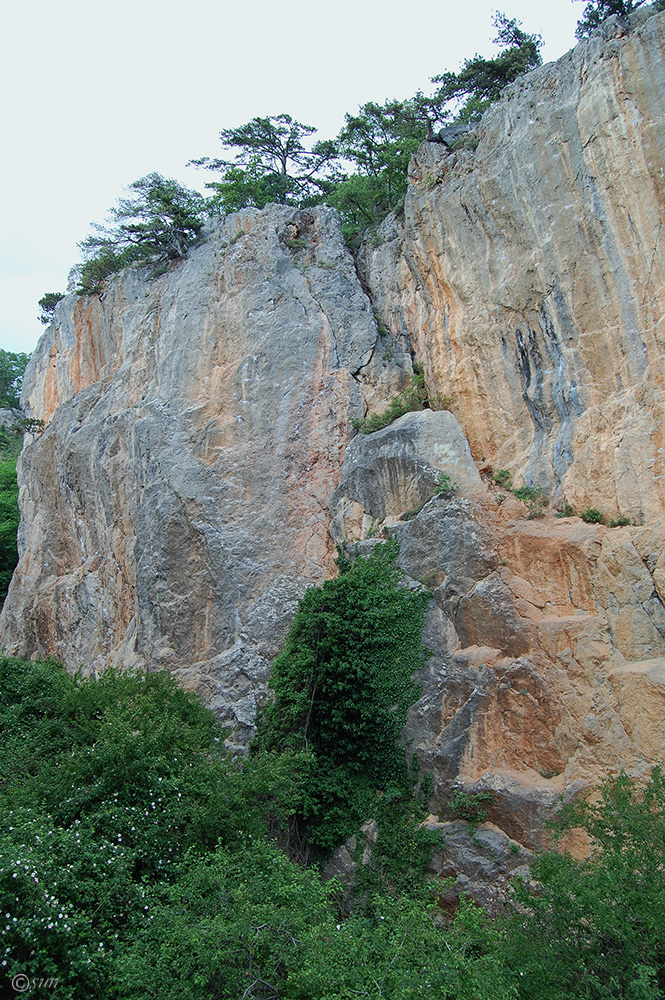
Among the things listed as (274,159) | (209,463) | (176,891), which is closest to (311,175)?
(274,159)

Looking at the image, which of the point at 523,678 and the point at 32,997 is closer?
the point at 32,997

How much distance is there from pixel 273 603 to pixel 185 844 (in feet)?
23.0

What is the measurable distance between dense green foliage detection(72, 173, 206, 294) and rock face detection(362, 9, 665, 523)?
9234mm

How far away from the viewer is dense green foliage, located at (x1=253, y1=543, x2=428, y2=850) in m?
14.0

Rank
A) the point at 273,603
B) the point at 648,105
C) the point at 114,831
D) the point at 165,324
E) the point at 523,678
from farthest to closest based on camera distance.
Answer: the point at 165,324 → the point at 273,603 → the point at 648,105 → the point at 523,678 → the point at 114,831

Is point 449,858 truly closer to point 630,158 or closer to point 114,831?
point 114,831

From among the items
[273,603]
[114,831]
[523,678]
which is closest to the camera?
[114,831]

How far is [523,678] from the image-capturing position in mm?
13430

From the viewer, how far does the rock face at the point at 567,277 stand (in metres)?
14.1

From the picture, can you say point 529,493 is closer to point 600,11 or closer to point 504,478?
point 504,478

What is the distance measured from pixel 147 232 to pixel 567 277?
49.5 ft

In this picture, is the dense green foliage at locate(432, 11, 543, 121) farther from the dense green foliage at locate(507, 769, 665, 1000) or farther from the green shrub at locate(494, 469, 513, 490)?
the dense green foliage at locate(507, 769, 665, 1000)

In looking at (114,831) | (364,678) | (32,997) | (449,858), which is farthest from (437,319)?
(32,997)

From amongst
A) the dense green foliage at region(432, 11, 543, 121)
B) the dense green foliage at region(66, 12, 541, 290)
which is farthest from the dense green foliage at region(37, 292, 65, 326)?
the dense green foliage at region(432, 11, 543, 121)
